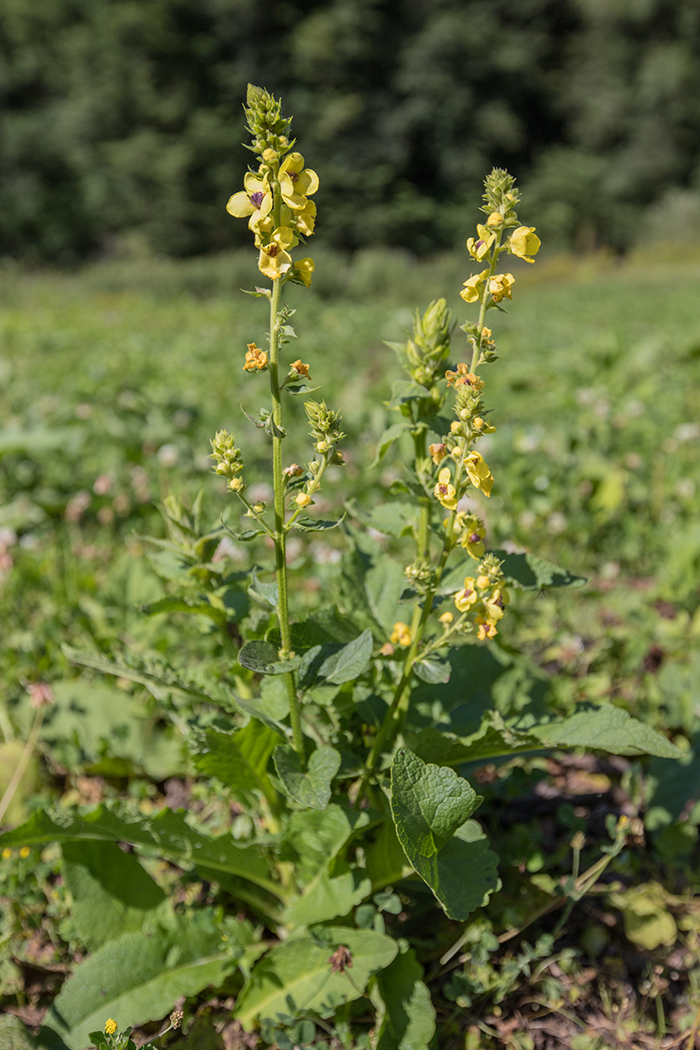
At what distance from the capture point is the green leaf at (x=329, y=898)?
1.16 m

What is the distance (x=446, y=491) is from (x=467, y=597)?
15cm

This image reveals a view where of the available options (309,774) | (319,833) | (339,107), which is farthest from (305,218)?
(339,107)

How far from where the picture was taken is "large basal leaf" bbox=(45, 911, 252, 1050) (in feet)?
3.82

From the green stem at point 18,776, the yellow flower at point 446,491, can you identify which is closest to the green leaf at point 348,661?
the yellow flower at point 446,491

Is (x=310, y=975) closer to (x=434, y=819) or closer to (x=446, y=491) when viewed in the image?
(x=434, y=819)

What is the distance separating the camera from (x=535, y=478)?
2.80 m

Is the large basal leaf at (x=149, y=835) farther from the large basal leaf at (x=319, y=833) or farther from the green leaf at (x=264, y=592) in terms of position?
the green leaf at (x=264, y=592)

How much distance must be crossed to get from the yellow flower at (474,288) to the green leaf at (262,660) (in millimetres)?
542

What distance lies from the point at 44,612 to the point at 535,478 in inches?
70.6

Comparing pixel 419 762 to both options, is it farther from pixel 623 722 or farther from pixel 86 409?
pixel 86 409

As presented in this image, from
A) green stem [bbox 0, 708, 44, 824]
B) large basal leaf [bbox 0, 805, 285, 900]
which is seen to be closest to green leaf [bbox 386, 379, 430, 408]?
large basal leaf [bbox 0, 805, 285, 900]

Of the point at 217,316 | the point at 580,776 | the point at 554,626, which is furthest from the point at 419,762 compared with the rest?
the point at 217,316

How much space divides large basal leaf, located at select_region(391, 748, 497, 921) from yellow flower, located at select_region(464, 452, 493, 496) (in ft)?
1.22

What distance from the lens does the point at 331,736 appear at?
4.19 feet
